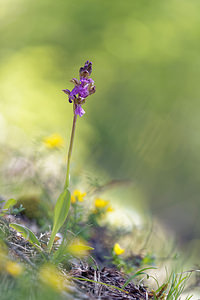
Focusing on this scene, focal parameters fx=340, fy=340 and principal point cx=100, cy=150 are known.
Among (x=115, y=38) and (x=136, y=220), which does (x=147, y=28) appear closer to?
(x=115, y=38)

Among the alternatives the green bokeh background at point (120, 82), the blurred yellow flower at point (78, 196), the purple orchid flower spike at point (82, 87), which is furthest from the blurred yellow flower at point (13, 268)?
the green bokeh background at point (120, 82)

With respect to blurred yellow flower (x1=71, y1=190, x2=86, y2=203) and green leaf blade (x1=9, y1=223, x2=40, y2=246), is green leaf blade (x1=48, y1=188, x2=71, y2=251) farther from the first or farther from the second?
blurred yellow flower (x1=71, y1=190, x2=86, y2=203)

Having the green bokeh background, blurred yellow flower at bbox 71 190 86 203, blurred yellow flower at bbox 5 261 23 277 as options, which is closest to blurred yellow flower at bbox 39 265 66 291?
blurred yellow flower at bbox 5 261 23 277

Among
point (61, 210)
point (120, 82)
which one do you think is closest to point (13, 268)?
point (61, 210)

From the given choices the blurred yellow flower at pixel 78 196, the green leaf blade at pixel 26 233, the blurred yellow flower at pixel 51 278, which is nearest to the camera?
the blurred yellow flower at pixel 51 278

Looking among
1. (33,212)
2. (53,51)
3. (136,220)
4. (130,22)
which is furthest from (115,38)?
(33,212)

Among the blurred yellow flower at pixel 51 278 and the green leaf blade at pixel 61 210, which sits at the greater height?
the green leaf blade at pixel 61 210

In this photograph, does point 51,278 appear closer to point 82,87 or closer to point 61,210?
point 61,210

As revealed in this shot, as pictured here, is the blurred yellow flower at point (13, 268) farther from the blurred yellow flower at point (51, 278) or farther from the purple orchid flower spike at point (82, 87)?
the purple orchid flower spike at point (82, 87)

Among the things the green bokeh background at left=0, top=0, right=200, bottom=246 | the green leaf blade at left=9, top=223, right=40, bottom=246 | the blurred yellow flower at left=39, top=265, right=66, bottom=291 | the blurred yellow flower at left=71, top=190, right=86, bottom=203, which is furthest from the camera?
the green bokeh background at left=0, top=0, right=200, bottom=246
